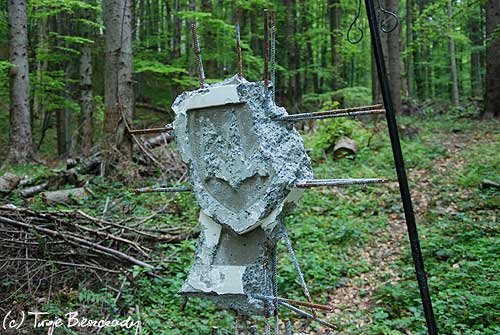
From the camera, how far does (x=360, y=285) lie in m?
5.14

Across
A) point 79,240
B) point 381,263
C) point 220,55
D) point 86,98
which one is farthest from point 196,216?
point 86,98

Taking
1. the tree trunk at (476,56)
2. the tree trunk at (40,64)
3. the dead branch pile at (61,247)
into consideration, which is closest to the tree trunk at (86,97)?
the tree trunk at (40,64)

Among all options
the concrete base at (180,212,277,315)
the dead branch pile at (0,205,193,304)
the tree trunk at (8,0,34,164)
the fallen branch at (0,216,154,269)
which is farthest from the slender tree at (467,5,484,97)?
the concrete base at (180,212,277,315)

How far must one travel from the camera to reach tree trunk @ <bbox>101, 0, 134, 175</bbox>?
7766mm

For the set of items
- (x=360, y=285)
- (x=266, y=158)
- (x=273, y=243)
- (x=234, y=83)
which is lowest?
(x=360, y=285)

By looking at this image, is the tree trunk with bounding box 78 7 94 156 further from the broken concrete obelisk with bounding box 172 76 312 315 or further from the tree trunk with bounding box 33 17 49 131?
the broken concrete obelisk with bounding box 172 76 312 315

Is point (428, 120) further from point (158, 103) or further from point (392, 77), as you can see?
point (158, 103)

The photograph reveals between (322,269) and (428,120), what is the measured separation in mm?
10269

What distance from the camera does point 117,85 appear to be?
7.81 meters

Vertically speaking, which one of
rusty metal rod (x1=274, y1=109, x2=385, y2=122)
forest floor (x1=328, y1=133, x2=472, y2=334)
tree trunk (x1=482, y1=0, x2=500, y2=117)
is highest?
tree trunk (x1=482, y1=0, x2=500, y2=117)

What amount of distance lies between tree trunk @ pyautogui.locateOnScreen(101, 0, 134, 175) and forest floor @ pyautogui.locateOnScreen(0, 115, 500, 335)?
0.61 metres

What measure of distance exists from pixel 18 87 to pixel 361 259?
8.76m

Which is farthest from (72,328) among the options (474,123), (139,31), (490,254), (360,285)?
(139,31)

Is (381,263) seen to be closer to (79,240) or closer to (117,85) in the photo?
(79,240)
